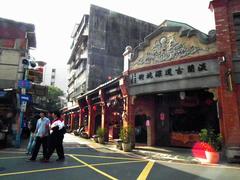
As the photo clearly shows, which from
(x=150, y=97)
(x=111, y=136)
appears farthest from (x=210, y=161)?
(x=111, y=136)

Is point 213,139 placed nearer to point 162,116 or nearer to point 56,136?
point 162,116

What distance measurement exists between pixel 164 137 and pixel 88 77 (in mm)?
15632

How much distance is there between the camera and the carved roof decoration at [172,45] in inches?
432

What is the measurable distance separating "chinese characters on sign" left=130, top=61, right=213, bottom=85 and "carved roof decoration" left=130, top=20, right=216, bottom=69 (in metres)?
0.55

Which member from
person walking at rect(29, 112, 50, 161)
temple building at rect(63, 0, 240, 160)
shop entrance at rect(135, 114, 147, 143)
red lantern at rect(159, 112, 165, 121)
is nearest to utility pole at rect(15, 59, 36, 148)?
person walking at rect(29, 112, 50, 161)

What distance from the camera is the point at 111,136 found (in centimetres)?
1888

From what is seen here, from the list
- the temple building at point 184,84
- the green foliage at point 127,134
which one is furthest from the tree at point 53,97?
the green foliage at point 127,134

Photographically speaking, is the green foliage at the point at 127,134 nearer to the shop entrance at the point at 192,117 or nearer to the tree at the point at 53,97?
the shop entrance at the point at 192,117

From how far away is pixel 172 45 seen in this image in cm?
1199

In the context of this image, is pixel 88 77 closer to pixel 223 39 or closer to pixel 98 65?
pixel 98 65

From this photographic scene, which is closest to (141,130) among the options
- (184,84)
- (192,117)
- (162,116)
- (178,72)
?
(162,116)

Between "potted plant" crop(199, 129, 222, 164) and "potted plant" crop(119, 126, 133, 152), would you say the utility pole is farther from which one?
"potted plant" crop(199, 129, 222, 164)

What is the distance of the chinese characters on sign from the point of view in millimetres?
10703

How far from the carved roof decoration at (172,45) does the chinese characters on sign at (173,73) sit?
0.55m
